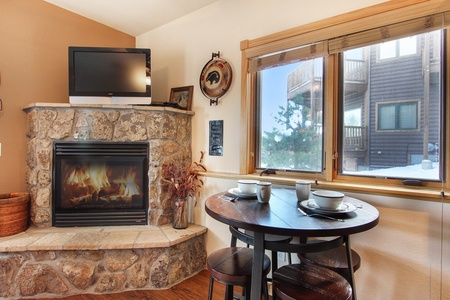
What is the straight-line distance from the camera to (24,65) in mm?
2314

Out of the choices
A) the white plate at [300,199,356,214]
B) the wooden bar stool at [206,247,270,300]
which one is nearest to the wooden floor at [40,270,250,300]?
the wooden bar stool at [206,247,270,300]

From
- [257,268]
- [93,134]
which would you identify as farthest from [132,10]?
[257,268]

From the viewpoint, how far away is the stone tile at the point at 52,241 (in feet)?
6.05

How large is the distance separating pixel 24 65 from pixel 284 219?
2.83 m

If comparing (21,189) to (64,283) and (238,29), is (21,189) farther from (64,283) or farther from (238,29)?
(238,29)

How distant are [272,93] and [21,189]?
8.67 ft

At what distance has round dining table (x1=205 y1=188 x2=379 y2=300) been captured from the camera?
96 cm

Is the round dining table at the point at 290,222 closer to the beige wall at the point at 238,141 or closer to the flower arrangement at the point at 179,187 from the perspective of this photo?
the beige wall at the point at 238,141

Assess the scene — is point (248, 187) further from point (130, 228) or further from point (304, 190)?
point (130, 228)

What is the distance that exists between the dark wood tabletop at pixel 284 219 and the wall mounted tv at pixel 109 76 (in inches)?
60.9

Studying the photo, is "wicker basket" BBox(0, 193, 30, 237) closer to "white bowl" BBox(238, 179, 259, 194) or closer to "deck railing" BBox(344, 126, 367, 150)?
"white bowl" BBox(238, 179, 259, 194)

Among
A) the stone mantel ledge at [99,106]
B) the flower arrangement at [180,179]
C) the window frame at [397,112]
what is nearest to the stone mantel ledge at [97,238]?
the flower arrangement at [180,179]

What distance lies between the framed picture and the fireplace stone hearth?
0.80 feet

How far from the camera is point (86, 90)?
229 centimetres
